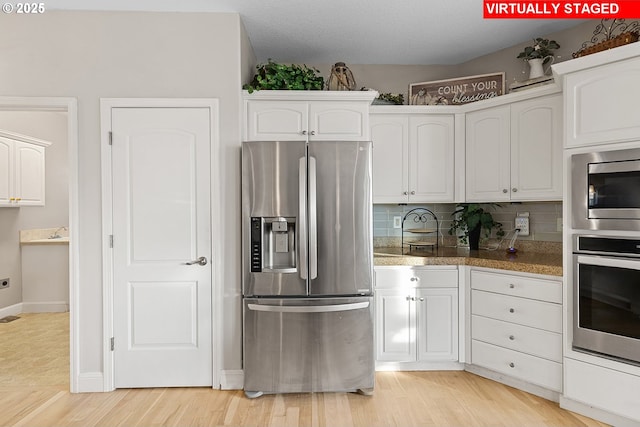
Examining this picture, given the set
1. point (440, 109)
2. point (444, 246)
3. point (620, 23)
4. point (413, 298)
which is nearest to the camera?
point (620, 23)

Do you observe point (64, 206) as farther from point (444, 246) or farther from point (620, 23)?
point (620, 23)

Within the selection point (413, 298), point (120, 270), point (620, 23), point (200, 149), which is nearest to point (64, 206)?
point (120, 270)

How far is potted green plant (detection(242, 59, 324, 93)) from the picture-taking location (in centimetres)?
284

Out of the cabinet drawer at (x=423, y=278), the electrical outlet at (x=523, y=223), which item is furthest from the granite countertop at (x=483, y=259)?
the electrical outlet at (x=523, y=223)

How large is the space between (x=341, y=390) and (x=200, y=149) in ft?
6.24

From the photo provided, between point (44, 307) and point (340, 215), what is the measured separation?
170 inches

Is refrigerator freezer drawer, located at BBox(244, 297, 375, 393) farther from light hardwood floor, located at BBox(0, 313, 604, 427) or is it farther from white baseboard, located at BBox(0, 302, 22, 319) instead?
white baseboard, located at BBox(0, 302, 22, 319)

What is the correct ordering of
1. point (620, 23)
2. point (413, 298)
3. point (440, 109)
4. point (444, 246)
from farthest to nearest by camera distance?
point (444, 246), point (440, 109), point (413, 298), point (620, 23)

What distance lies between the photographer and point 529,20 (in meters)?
2.89

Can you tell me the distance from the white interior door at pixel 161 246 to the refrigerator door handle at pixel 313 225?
2.45ft

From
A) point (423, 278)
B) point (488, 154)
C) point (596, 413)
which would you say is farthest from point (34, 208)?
point (596, 413)

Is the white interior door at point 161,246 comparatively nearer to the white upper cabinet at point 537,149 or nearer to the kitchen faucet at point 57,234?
the white upper cabinet at point 537,149

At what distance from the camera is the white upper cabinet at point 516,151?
2.73 meters

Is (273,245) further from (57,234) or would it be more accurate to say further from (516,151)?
(57,234)
